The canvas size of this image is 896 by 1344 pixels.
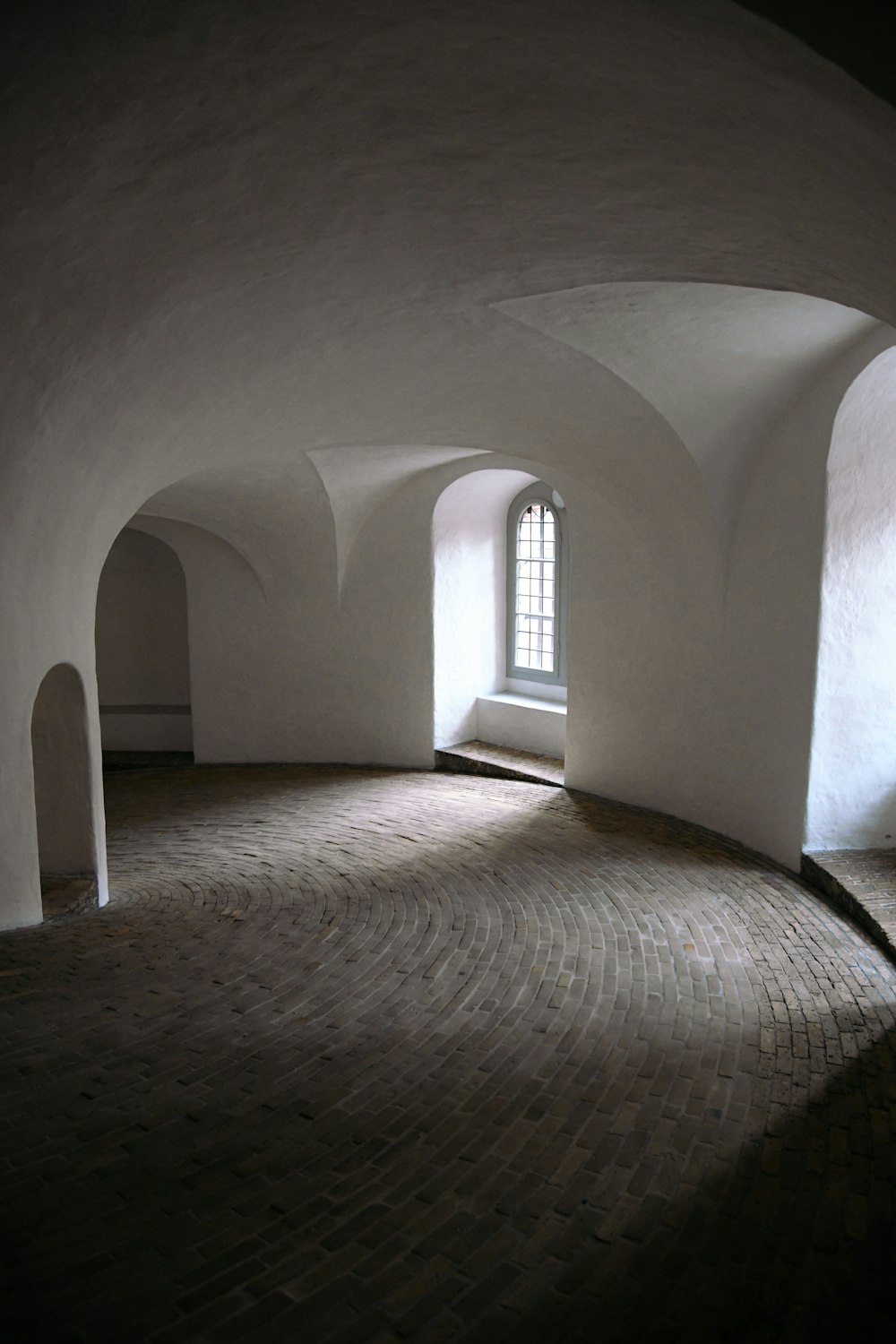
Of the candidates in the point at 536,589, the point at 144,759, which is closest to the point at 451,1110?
the point at 536,589

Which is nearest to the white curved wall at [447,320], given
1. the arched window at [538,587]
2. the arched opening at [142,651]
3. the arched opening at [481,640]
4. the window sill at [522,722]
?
the arched opening at [481,640]

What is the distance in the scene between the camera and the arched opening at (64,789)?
7359mm

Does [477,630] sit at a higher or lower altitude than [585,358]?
lower

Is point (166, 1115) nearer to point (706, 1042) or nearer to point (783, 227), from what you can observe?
point (706, 1042)

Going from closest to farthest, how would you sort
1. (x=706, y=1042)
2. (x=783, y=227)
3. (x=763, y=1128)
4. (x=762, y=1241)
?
(x=762, y=1241), (x=783, y=227), (x=763, y=1128), (x=706, y=1042)

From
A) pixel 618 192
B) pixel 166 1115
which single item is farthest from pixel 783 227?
pixel 166 1115

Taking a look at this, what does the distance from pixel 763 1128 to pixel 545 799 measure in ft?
21.2

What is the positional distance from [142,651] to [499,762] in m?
6.77

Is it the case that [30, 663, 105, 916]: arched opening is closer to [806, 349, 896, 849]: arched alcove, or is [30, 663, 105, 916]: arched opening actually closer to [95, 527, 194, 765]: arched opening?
[806, 349, 896, 849]: arched alcove

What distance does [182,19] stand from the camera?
2953 millimetres

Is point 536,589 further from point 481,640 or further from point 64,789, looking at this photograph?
point 64,789

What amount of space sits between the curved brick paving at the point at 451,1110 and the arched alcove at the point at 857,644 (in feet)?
2.97

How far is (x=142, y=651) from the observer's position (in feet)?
50.4

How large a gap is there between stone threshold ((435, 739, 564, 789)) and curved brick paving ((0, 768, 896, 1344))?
3.44m
